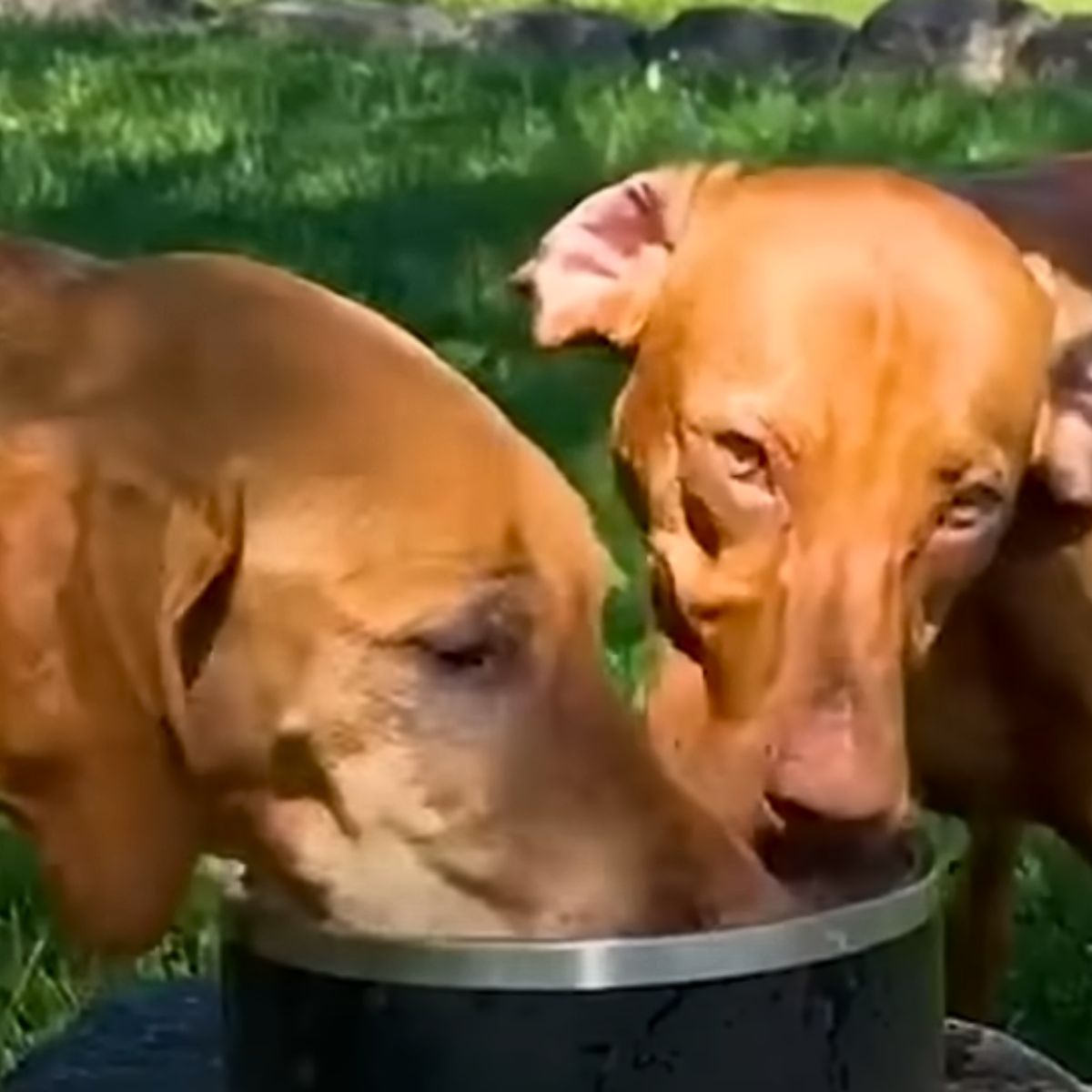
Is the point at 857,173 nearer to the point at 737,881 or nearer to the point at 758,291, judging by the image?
the point at 758,291

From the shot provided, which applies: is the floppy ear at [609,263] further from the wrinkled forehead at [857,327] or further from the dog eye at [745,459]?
the dog eye at [745,459]

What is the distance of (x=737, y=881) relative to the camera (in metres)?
2.95

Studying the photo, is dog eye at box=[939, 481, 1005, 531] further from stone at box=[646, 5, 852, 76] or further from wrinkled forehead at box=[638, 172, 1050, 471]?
stone at box=[646, 5, 852, 76]

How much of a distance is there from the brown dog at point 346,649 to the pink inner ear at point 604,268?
776mm

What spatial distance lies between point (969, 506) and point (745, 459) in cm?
21

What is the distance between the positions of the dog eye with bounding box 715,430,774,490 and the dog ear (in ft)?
2.30

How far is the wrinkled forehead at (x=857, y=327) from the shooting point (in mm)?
3555

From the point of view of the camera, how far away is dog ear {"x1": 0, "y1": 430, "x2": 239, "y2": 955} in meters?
2.85

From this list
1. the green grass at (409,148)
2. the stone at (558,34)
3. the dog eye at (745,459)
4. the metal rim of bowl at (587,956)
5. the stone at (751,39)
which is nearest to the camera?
the metal rim of bowl at (587,956)

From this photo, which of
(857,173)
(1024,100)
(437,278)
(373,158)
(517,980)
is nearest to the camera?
(517,980)

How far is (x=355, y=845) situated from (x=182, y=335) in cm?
42

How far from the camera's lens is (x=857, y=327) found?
11.8 feet

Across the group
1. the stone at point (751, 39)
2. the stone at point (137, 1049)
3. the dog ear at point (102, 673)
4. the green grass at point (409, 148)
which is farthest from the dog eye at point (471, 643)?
the stone at point (751, 39)

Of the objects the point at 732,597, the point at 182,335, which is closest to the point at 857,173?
the point at 732,597
